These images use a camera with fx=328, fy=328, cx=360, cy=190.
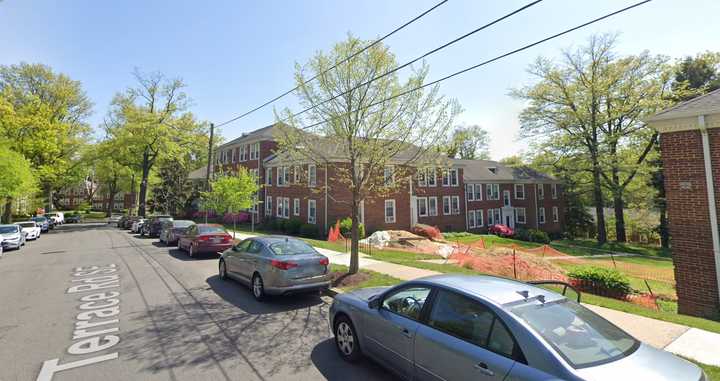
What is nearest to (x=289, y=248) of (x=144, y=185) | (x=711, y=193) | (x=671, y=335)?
(x=671, y=335)

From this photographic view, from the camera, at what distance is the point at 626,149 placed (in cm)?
2953

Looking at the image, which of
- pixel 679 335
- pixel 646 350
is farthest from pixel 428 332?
pixel 679 335

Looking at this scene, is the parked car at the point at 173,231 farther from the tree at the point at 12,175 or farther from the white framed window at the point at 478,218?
the white framed window at the point at 478,218

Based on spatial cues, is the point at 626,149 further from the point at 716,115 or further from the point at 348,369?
the point at 348,369

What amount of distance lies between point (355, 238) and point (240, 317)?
4.29 metres

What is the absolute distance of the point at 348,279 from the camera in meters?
9.87

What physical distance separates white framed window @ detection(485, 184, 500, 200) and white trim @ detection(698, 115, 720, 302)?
28843mm

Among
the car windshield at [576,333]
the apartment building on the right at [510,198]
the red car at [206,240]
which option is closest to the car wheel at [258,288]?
the car windshield at [576,333]

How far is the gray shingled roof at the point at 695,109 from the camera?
8.88 m

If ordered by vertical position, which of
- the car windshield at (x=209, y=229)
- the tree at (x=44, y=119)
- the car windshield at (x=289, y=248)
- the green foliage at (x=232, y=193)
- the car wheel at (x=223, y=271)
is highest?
the tree at (x=44, y=119)

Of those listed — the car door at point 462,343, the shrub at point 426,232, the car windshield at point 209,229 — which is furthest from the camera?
the shrub at point 426,232

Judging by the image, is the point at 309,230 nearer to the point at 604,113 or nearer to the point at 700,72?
the point at 604,113

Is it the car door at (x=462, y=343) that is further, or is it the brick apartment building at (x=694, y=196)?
the brick apartment building at (x=694, y=196)

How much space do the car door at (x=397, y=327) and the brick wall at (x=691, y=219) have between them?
9.72 m
